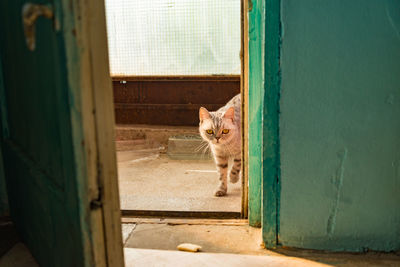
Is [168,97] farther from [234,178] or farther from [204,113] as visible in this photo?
[234,178]

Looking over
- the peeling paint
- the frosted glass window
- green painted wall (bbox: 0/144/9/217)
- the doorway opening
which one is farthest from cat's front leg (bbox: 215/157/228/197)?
the frosted glass window

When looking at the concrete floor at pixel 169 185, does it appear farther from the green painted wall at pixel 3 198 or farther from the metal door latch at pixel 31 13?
the metal door latch at pixel 31 13

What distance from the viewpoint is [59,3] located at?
0.97 meters

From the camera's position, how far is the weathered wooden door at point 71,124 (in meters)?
1.00

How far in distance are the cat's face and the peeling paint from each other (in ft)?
5.15

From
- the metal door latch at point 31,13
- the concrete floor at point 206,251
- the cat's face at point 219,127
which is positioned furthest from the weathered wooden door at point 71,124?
the cat's face at point 219,127

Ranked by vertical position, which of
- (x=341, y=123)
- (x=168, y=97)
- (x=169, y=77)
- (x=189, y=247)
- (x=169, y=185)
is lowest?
(x=169, y=185)

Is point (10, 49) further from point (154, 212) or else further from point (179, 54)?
point (179, 54)

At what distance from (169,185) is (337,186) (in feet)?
6.10

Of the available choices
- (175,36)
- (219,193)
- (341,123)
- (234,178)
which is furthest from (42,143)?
(175,36)

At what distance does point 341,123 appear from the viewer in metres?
1.91

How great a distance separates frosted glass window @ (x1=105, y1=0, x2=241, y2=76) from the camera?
4578 mm

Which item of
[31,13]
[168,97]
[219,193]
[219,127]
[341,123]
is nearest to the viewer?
[31,13]

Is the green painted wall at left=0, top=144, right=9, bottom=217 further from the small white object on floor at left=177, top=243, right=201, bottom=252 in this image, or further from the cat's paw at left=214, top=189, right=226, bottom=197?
the cat's paw at left=214, top=189, right=226, bottom=197
